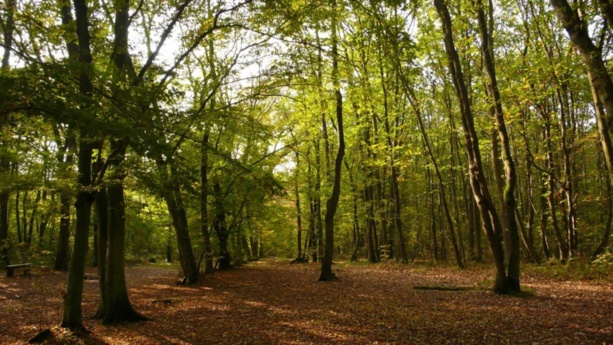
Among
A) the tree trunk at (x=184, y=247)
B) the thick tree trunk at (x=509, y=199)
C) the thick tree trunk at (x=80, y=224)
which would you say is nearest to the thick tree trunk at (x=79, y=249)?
the thick tree trunk at (x=80, y=224)

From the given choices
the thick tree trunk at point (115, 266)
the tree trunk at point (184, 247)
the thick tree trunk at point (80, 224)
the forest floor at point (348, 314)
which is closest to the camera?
the forest floor at point (348, 314)

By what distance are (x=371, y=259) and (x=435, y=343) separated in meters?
17.6

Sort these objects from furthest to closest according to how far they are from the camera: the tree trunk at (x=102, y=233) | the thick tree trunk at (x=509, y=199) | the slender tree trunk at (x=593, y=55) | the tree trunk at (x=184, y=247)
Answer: the tree trunk at (x=184, y=247)
the thick tree trunk at (x=509, y=199)
the tree trunk at (x=102, y=233)
the slender tree trunk at (x=593, y=55)

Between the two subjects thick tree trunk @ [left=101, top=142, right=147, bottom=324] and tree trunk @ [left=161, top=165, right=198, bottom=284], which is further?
tree trunk @ [left=161, top=165, right=198, bottom=284]

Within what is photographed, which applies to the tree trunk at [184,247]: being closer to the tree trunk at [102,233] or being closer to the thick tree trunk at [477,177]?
the tree trunk at [102,233]

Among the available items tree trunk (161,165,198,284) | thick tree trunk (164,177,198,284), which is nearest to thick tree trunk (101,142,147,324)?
tree trunk (161,165,198,284)

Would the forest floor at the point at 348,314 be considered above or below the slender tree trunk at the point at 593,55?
below

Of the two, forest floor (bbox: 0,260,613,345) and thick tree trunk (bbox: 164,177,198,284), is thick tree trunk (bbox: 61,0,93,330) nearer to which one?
forest floor (bbox: 0,260,613,345)

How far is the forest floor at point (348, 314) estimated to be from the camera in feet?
21.4

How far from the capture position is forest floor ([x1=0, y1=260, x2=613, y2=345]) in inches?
257

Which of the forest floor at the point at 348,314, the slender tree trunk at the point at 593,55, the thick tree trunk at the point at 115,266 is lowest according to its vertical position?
the forest floor at the point at 348,314

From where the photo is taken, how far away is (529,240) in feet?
56.3

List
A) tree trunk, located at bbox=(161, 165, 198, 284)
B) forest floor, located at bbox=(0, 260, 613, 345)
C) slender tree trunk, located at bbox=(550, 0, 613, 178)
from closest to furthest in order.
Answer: slender tree trunk, located at bbox=(550, 0, 613, 178), forest floor, located at bbox=(0, 260, 613, 345), tree trunk, located at bbox=(161, 165, 198, 284)

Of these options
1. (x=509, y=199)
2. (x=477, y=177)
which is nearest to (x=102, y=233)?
(x=477, y=177)
